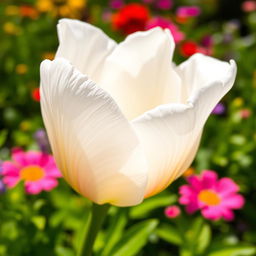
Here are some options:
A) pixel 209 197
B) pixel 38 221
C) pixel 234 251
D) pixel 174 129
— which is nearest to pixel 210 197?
pixel 209 197

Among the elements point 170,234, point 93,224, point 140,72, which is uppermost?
point 140,72

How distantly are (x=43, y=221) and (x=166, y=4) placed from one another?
4.86ft

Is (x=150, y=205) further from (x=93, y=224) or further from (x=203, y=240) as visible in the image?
(x=93, y=224)

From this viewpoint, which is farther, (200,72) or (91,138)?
(200,72)

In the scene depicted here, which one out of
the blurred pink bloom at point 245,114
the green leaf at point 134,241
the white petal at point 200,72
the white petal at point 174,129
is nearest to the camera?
the white petal at point 174,129

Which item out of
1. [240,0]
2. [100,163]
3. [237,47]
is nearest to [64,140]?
[100,163]

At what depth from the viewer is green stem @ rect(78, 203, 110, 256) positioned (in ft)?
2.45

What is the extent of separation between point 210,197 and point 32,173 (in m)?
0.42

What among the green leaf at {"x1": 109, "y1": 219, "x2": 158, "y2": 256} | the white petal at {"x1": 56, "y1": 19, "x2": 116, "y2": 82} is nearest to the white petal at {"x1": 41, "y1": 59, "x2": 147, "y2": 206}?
the white petal at {"x1": 56, "y1": 19, "x2": 116, "y2": 82}

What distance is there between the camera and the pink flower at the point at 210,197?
1.15 m

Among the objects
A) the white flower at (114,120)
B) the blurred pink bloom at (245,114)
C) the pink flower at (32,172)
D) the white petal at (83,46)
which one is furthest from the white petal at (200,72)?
the blurred pink bloom at (245,114)

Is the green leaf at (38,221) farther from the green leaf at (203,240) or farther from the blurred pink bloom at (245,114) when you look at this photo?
the blurred pink bloom at (245,114)

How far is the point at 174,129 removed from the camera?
2.03 feet

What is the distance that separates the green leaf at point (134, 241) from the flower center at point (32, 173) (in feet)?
0.85
